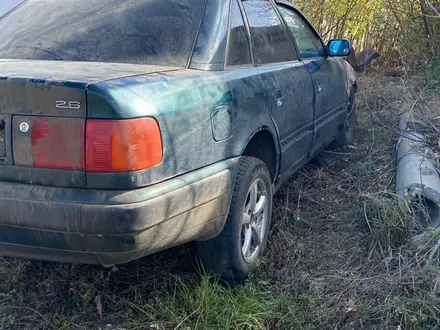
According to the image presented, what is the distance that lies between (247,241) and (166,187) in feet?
3.30

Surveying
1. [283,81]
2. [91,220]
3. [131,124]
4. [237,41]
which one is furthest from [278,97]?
[91,220]

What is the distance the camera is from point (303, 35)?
15.9ft

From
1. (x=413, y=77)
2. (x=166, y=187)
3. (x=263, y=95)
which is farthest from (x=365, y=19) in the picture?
(x=166, y=187)

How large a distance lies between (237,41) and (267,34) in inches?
24.3

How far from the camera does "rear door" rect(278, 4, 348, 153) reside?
15.0ft

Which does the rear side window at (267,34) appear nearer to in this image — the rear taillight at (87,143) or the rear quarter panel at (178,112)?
the rear quarter panel at (178,112)

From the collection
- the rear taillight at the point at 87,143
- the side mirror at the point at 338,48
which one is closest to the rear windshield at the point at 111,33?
the rear taillight at the point at 87,143

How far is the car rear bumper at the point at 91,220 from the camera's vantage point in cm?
239

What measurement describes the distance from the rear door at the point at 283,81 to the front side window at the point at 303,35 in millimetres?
197

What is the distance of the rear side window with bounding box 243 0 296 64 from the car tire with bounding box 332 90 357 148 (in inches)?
64.3

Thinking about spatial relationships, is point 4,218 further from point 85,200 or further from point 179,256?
point 179,256

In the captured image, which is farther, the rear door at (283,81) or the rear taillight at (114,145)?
the rear door at (283,81)

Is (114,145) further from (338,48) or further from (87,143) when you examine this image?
(338,48)

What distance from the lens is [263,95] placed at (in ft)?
11.4
